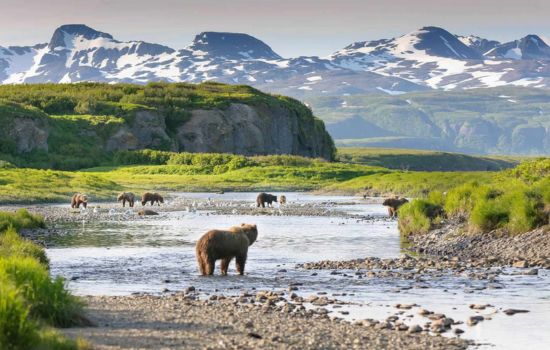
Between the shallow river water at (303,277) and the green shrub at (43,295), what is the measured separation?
19.9 ft

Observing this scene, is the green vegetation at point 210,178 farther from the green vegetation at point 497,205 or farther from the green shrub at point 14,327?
the green shrub at point 14,327

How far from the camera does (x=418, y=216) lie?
41.8 metres

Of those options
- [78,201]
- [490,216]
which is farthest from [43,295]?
[78,201]

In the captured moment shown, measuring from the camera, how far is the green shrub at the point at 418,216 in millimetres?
41281

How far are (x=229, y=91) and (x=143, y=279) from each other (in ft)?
510

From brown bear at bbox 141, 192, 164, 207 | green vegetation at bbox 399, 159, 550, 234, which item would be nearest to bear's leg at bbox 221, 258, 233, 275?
green vegetation at bbox 399, 159, 550, 234

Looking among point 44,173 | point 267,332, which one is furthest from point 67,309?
point 44,173

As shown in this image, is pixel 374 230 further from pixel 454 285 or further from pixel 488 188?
pixel 454 285

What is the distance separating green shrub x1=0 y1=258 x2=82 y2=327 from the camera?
1700 centimetres

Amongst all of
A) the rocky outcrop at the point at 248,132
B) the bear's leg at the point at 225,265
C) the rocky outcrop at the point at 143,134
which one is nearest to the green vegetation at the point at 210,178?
the rocky outcrop at the point at 143,134

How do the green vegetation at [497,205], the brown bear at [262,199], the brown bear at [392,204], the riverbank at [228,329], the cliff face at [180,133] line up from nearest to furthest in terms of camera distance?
the riverbank at [228,329] → the green vegetation at [497,205] → the brown bear at [392,204] → the brown bear at [262,199] → the cliff face at [180,133]

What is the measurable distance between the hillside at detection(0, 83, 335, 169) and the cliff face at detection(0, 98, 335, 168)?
0.42 ft

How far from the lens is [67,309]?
17.3m

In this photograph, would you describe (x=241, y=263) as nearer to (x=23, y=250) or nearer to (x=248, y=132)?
(x=23, y=250)
